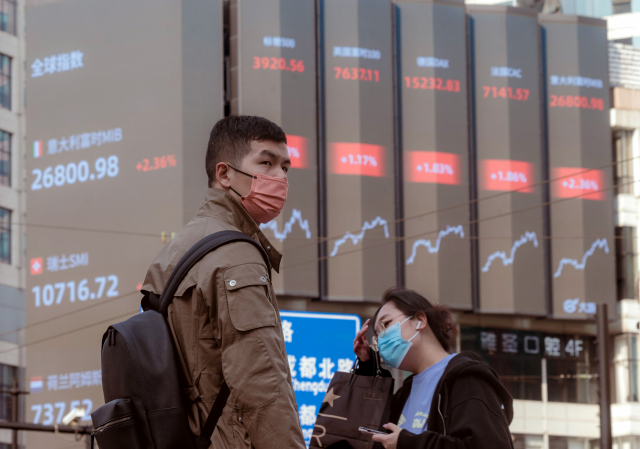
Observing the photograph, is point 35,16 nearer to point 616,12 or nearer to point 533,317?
point 533,317

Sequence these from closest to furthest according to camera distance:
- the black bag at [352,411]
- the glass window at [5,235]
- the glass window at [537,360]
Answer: the black bag at [352,411] < the glass window at [5,235] < the glass window at [537,360]

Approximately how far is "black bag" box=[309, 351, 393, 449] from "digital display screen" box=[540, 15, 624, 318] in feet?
104

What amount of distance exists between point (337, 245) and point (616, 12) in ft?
64.6

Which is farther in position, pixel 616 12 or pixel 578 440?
pixel 616 12

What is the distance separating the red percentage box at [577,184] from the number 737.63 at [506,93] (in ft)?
10.7

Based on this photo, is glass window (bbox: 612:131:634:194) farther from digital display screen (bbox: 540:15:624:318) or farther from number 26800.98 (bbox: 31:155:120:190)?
number 26800.98 (bbox: 31:155:120:190)

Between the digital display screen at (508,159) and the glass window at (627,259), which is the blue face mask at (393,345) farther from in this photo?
the glass window at (627,259)

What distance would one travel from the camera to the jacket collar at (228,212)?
3244 millimetres

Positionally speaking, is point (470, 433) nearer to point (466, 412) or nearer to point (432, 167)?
point (466, 412)

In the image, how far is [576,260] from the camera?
35312 millimetres

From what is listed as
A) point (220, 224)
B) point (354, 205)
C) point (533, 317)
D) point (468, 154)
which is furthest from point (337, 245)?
point (220, 224)

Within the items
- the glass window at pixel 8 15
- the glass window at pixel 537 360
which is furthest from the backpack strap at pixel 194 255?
the glass window at pixel 8 15

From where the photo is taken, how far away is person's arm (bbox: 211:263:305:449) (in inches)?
106

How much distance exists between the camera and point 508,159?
3484cm
